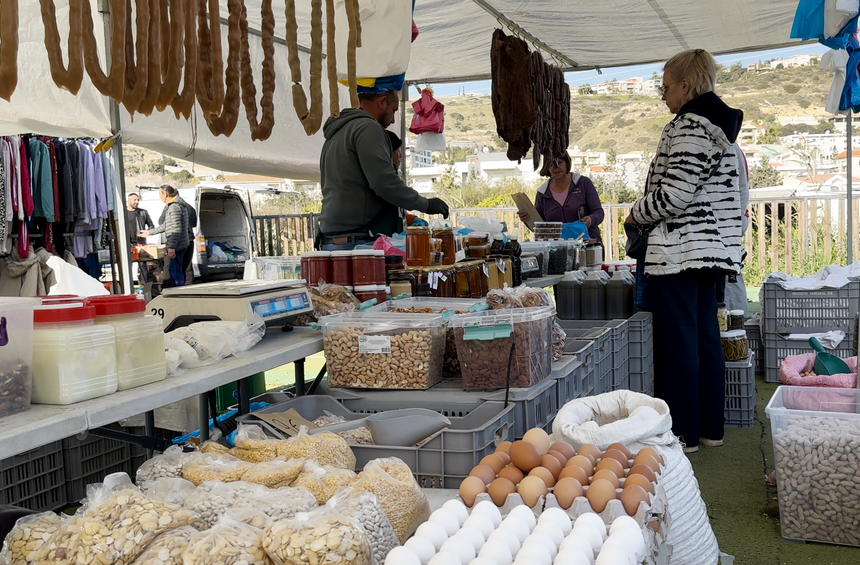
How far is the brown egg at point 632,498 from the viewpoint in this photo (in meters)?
1.35

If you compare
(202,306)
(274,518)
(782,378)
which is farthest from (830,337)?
(274,518)

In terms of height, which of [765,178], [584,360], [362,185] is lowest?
[584,360]

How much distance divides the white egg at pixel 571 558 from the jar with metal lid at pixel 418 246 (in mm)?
2289

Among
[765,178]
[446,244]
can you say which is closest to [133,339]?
[446,244]

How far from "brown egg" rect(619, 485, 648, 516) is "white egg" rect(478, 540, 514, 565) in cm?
29

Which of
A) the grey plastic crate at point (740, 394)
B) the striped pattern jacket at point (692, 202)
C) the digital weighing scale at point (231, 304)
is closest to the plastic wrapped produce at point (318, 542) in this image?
the digital weighing scale at point (231, 304)

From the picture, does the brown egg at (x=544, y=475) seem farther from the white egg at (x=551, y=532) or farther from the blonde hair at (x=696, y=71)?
the blonde hair at (x=696, y=71)

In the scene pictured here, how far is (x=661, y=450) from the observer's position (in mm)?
1988

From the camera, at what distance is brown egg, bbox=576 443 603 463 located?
5.50 ft

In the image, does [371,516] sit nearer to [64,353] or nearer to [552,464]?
[552,464]

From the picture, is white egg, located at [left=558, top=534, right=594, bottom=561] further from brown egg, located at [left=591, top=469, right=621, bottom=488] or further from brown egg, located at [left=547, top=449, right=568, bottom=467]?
brown egg, located at [left=547, top=449, right=568, bottom=467]

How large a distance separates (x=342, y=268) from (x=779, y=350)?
4.25m

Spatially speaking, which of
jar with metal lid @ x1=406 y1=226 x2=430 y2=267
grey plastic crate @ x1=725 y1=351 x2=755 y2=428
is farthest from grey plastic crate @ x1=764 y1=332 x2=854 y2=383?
jar with metal lid @ x1=406 y1=226 x2=430 y2=267

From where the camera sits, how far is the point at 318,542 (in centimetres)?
114
